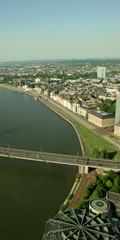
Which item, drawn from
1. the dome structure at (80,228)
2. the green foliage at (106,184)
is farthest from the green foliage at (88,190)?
the dome structure at (80,228)

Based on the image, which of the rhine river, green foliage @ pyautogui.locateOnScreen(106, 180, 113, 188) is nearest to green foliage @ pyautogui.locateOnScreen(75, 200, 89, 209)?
the rhine river

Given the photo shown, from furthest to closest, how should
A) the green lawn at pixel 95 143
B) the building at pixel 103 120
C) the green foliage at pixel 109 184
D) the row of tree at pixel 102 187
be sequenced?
the building at pixel 103 120
the green lawn at pixel 95 143
the green foliage at pixel 109 184
the row of tree at pixel 102 187

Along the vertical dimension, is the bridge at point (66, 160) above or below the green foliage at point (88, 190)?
above

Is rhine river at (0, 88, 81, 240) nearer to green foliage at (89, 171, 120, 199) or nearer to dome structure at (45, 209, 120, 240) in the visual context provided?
dome structure at (45, 209, 120, 240)

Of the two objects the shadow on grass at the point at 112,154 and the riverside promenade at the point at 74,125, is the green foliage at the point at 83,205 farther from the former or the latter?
the shadow on grass at the point at 112,154

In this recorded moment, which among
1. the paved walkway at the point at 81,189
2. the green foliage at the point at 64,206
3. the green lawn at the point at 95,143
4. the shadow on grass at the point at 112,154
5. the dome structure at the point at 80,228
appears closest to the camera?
the dome structure at the point at 80,228

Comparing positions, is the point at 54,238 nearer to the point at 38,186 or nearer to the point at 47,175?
the point at 38,186
